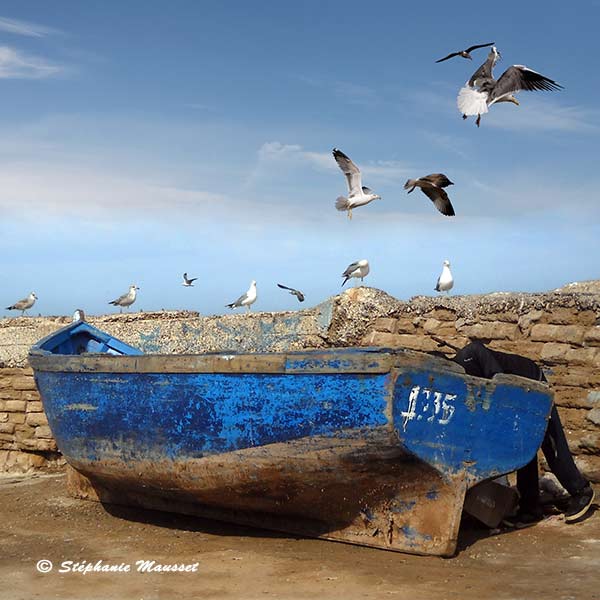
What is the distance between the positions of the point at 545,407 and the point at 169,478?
94.3 inches

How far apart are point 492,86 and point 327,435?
21.3 feet

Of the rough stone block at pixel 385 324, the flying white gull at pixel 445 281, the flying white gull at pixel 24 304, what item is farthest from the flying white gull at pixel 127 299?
the rough stone block at pixel 385 324

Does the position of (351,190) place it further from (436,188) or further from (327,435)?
(327,435)

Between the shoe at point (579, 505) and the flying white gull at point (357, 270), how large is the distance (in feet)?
29.8

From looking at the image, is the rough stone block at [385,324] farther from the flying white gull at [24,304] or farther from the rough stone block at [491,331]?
the flying white gull at [24,304]

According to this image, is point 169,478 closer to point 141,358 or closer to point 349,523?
point 141,358

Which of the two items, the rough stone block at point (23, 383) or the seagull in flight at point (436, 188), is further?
the seagull in flight at point (436, 188)

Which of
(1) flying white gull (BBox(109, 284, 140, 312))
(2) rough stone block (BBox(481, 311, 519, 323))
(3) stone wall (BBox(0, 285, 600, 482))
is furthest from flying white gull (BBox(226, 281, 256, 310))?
(2) rough stone block (BBox(481, 311, 519, 323))

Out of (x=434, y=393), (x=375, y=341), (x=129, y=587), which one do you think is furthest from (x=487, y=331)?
(x=129, y=587)

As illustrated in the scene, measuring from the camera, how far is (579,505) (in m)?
5.14

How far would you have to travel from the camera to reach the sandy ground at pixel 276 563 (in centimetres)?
398

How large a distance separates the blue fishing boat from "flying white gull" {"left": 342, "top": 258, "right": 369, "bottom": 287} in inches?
356

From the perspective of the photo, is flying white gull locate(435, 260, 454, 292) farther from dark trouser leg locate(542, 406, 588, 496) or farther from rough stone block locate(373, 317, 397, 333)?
dark trouser leg locate(542, 406, 588, 496)

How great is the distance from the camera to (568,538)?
4906 millimetres
